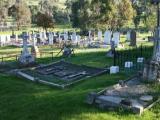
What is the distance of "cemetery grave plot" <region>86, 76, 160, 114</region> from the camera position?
46.4ft

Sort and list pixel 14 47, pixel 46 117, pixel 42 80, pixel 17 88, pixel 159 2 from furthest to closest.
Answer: pixel 14 47, pixel 42 80, pixel 17 88, pixel 159 2, pixel 46 117

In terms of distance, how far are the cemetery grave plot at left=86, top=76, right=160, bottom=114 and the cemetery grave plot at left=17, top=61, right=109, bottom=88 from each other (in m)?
3.80

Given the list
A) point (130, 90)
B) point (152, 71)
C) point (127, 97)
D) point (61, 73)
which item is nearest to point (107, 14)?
point (61, 73)

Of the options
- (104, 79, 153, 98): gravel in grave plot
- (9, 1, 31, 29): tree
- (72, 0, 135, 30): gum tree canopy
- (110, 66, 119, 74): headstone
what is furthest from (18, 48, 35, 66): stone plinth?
(9, 1, 31, 29): tree

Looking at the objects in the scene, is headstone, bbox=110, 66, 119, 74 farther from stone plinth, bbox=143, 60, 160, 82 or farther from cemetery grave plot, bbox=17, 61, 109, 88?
stone plinth, bbox=143, 60, 160, 82

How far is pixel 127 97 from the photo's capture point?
1525 cm

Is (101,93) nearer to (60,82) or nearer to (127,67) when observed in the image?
(60,82)

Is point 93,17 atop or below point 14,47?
atop

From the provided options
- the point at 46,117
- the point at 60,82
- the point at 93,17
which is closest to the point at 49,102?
the point at 46,117

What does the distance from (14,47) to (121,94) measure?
28903 millimetres

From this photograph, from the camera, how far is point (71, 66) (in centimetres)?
2434

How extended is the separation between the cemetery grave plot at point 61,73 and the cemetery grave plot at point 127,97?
3.80 m

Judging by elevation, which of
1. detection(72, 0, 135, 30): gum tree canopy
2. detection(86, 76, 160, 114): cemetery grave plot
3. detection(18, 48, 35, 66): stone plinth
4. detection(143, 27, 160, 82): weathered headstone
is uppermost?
detection(72, 0, 135, 30): gum tree canopy

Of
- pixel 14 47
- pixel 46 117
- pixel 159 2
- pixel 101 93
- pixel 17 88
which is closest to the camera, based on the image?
pixel 46 117
